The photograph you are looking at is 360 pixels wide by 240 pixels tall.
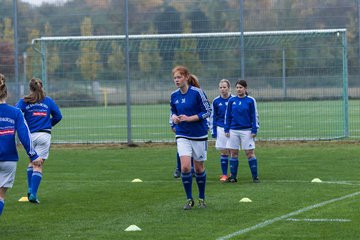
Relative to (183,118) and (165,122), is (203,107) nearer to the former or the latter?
(183,118)

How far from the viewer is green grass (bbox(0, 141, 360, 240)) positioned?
10.8 m

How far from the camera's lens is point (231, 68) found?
26453 mm

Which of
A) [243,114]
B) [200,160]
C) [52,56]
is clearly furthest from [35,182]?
[52,56]

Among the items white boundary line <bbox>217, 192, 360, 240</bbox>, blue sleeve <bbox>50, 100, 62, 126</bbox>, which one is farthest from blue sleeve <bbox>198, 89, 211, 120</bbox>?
blue sleeve <bbox>50, 100, 62, 126</bbox>

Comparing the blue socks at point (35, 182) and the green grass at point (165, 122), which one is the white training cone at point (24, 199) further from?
the green grass at point (165, 122)

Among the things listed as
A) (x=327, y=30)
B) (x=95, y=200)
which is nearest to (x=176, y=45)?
(x=327, y=30)

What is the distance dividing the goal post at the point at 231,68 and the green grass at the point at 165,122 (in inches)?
1.6

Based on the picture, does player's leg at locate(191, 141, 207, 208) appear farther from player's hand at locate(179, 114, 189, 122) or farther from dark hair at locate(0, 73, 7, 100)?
dark hair at locate(0, 73, 7, 100)

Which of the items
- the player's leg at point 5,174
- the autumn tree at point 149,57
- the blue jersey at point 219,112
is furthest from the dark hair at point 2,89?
the autumn tree at point 149,57

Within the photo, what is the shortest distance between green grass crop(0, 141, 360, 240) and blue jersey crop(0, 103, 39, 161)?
1.03m

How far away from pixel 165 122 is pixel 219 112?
10468 millimetres

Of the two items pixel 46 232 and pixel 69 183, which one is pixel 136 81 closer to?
pixel 69 183

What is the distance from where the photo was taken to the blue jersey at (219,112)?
1734 centimetres

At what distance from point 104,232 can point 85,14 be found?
17.3 metres
